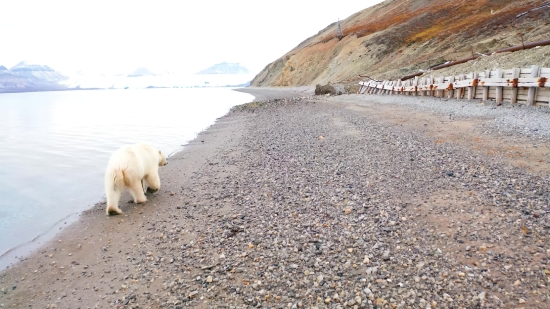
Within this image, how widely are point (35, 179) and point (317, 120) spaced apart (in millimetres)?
11688

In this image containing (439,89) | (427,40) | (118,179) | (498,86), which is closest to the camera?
(118,179)

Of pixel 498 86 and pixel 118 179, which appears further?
pixel 498 86

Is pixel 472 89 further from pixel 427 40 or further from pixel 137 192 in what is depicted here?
pixel 427 40

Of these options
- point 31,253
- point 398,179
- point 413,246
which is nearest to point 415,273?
point 413,246

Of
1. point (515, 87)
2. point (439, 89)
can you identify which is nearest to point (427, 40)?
point (439, 89)

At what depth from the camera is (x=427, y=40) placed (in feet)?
147

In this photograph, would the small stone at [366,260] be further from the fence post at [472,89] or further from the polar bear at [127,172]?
the fence post at [472,89]

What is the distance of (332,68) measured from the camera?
2509 inches

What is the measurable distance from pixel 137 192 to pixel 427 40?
154ft

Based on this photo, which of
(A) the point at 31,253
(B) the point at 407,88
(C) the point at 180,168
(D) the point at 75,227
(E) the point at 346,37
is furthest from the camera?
(E) the point at 346,37

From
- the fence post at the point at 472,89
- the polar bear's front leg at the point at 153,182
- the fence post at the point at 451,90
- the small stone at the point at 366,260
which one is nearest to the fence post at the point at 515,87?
the fence post at the point at 472,89

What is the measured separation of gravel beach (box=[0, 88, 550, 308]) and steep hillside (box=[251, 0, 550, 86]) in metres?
17.7

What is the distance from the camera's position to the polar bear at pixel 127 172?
6434mm

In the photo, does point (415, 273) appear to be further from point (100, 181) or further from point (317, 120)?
point (317, 120)
